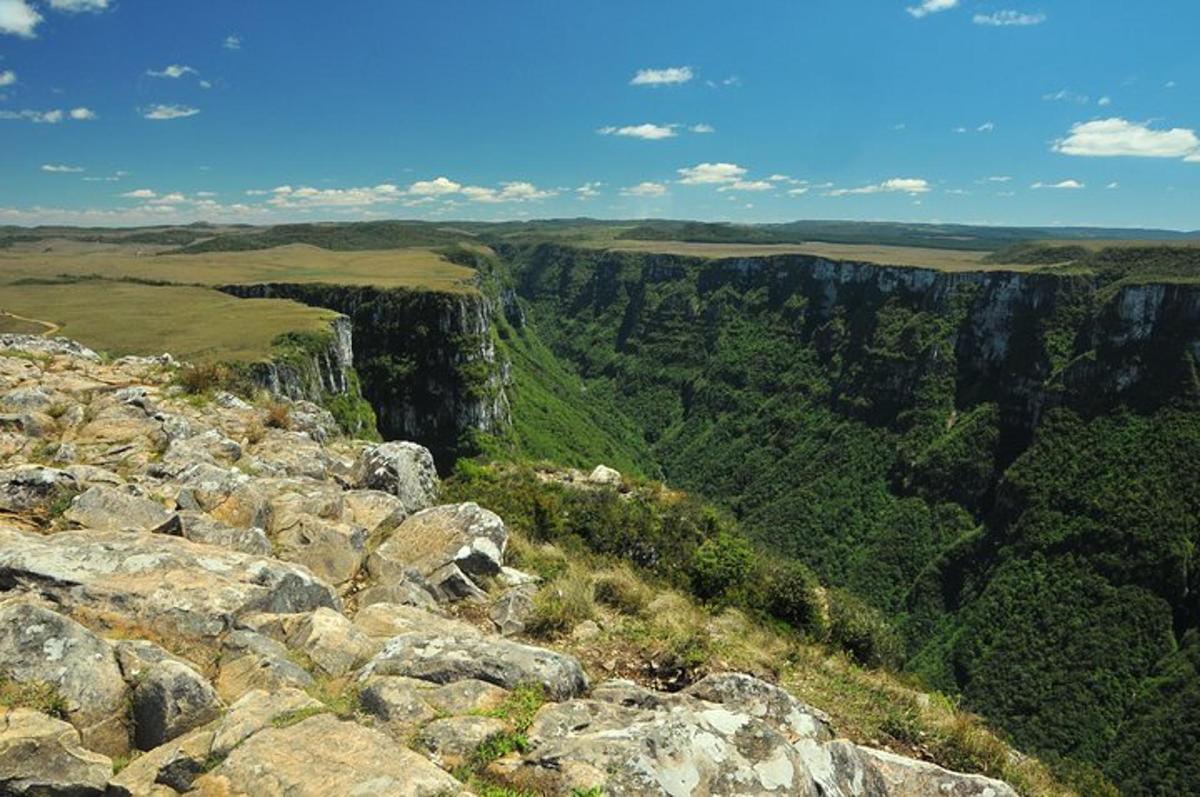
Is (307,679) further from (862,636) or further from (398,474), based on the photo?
(862,636)

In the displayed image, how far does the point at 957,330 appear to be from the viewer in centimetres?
15675

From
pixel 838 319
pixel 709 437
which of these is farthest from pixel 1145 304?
pixel 709 437

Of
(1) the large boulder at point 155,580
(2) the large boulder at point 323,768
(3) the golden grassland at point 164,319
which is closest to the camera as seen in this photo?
(2) the large boulder at point 323,768

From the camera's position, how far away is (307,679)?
27.3 feet

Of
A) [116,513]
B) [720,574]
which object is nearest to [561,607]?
[720,574]

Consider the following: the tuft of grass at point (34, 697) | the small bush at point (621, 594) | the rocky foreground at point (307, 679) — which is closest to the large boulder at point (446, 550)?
the rocky foreground at point (307, 679)

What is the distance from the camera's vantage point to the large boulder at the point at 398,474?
18219 millimetres

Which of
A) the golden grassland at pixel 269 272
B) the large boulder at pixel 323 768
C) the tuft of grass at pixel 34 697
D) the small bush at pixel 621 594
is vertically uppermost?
the golden grassland at pixel 269 272

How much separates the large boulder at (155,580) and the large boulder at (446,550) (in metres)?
2.02

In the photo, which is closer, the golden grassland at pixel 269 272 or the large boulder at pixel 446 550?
the large boulder at pixel 446 550

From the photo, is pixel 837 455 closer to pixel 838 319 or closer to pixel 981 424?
pixel 981 424

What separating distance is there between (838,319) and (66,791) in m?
199

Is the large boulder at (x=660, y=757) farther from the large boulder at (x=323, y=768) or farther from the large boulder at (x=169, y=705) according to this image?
the large boulder at (x=169, y=705)

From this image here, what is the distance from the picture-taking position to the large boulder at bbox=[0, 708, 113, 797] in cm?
573
